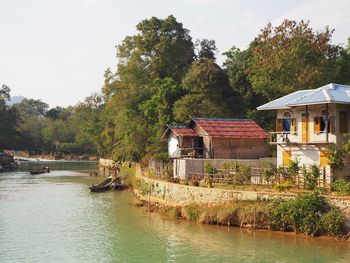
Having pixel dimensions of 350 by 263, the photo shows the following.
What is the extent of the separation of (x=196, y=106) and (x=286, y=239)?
2678cm

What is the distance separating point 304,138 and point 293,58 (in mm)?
15976

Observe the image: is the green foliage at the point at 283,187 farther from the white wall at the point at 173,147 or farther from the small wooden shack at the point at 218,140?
the white wall at the point at 173,147

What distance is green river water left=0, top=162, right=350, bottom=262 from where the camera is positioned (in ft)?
78.9

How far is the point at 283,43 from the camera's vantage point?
159 ft

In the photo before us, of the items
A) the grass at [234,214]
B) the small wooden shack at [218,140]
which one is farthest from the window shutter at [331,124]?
the small wooden shack at [218,140]

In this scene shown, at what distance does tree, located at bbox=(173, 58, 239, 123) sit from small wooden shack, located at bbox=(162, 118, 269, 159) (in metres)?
7.10

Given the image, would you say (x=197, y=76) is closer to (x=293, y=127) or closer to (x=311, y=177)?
(x=293, y=127)

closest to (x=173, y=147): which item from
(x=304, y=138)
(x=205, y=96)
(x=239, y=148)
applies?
(x=239, y=148)

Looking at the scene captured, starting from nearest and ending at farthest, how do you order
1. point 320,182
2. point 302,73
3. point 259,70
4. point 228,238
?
point 228,238 < point 320,182 < point 302,73 < point 259,70

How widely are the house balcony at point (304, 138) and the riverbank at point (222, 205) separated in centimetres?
580

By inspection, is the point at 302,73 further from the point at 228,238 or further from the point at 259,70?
the point at 228,238

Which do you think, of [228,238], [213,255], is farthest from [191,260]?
[228,238]

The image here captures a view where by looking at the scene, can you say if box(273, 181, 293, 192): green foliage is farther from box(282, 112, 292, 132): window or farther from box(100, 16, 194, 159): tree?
box(100, 16, 194, 159): tree

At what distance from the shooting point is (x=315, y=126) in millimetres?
32219
